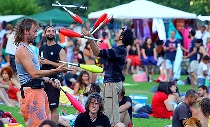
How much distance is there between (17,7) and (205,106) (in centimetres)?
3448

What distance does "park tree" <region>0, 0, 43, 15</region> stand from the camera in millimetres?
42688

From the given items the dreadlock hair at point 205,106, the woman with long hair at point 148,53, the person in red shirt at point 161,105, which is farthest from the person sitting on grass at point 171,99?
the woman with long hair at point 148,53

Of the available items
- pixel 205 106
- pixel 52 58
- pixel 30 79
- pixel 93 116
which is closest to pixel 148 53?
pixel 52 58

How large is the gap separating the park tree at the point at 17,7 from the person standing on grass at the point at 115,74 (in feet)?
111

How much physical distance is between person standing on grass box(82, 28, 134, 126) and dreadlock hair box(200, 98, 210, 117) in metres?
1.32

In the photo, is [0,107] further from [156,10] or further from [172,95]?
[156,10]

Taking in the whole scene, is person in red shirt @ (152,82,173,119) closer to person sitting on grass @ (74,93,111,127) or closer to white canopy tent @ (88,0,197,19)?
person sitting on grass @ (74,93,111,127)

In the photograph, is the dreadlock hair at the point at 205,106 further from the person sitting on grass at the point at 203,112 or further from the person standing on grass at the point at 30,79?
the person standing on grass at the point at 30,79

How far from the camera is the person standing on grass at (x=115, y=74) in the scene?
9086mm

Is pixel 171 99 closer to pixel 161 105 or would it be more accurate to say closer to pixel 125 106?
pixel 161 105

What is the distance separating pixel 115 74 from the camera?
9.23 m

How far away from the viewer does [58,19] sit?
32969mm

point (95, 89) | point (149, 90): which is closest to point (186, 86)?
point (149, 90)

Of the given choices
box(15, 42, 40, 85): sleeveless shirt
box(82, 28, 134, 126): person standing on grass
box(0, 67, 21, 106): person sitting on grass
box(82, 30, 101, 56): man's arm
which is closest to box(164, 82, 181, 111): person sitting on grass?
box(0, 67, 21, 106): person sitting on grass
